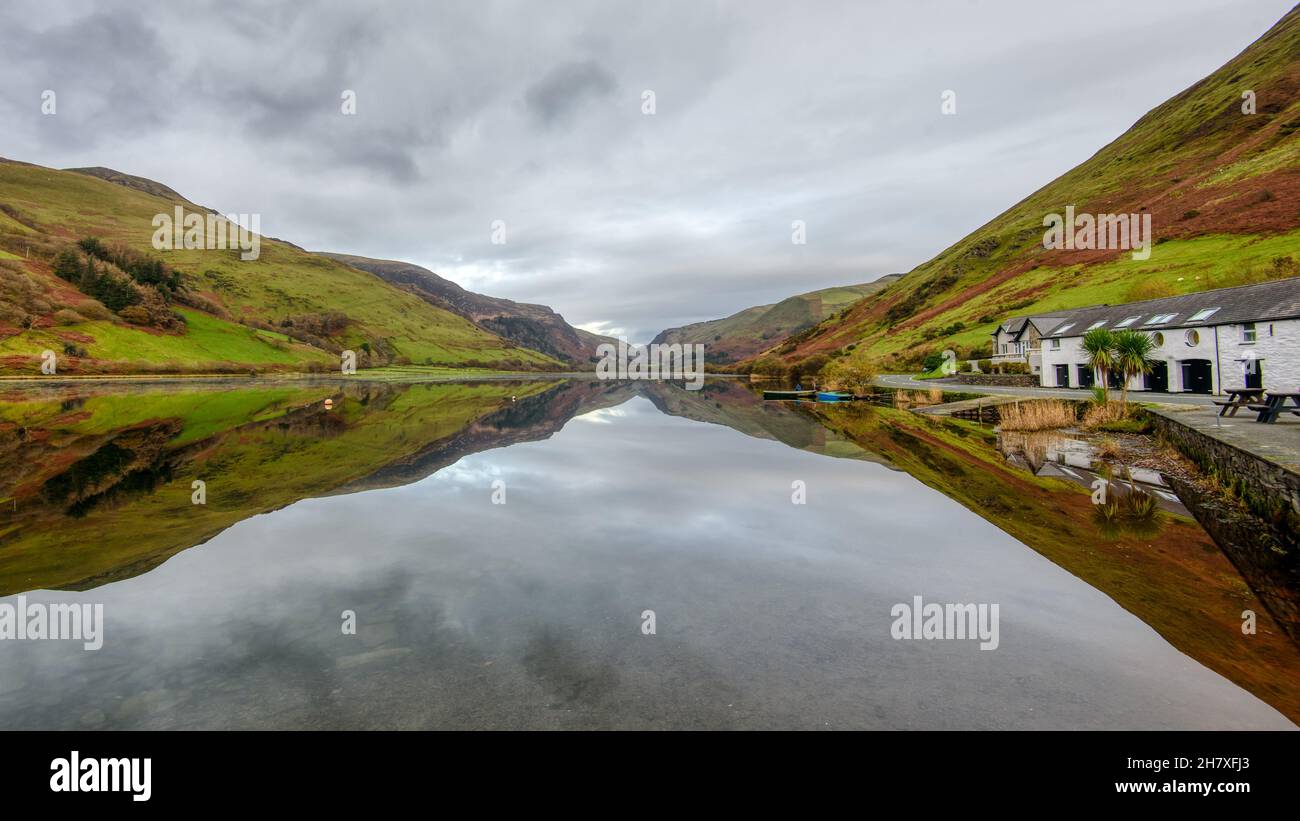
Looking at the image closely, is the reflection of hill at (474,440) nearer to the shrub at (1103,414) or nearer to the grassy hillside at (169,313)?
the shrub at (1103,414)

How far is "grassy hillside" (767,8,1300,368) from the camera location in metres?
69.6

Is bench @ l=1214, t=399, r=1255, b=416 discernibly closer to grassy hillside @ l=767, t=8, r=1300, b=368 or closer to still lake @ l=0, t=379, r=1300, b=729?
still lake @ l=0, t=379, r=1300, b=729

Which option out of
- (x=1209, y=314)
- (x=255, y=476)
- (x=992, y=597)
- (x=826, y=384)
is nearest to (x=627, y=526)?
(x=992, y=597)

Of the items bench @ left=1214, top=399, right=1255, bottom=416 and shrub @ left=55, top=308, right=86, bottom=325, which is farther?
shrub @ left=55, top=308, right=86, bottom=325

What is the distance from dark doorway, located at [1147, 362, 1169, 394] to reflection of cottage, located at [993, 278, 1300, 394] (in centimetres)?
7

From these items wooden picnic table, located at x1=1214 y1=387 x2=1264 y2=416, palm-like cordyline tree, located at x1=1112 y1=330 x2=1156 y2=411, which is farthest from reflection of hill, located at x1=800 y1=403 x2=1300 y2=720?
palm-like cordyline tree, located at x1=1112 y1=330 x2=1156 y2=411

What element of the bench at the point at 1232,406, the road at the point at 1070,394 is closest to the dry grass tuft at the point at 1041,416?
the road at the point at 1070,394

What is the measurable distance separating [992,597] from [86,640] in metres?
13.4

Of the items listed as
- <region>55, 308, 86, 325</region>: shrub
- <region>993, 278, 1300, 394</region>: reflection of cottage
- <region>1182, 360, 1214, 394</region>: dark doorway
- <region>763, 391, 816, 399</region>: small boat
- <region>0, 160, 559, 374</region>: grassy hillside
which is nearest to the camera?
<region>993, 278, 1300, 394</region>: reflection of cottage

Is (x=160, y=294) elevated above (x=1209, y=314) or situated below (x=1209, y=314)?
above

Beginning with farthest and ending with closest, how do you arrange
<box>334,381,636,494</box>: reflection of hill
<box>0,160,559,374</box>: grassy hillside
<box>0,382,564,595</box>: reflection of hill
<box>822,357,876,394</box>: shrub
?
<box>0,160,559,374</box>: grassy hillside → <box>822,357,876,394</box>: shrub → <box>334,381,636,494</box>: reflection of hill → <box>0,382,564,595</box>: reflection of hill

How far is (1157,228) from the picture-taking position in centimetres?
8725
